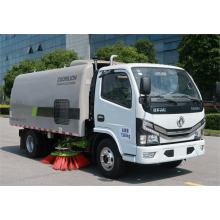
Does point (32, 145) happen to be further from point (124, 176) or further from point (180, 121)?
point (180, 121)

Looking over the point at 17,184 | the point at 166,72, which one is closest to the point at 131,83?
the point at 166,72

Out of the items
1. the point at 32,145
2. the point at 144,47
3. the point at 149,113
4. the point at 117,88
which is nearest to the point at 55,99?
the point at 32,145

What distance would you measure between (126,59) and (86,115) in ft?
43.2

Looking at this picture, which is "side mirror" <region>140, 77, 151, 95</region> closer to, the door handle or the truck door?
the truck door

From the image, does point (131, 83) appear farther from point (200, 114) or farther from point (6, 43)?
point (6, 43)

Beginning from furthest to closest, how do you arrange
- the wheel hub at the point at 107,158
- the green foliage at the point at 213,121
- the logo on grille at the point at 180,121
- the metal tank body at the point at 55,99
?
the green foliage at the point at 213,121 < the metal tank body at the point at 55,99 < the wheel hub at the point at 107,158 < the logo on grille at the point at 180,121

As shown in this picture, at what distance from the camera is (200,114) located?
240 inches

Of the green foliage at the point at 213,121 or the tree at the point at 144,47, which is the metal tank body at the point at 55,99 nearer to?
the green foliage at the point at 213,121

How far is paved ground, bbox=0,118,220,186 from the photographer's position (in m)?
5.87

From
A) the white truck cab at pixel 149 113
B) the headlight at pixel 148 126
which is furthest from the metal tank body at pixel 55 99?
the headlight at pixel 148 126

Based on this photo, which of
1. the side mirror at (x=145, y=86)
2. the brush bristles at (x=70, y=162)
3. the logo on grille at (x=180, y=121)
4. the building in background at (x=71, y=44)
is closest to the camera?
the side mirror at (x=145, y=86)

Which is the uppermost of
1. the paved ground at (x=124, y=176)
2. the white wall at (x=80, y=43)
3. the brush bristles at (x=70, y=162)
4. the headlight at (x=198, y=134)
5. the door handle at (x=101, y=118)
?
the white wall at (x=80, y=43)

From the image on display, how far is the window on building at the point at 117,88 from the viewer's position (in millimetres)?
5699

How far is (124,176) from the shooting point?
6281 millimetres
